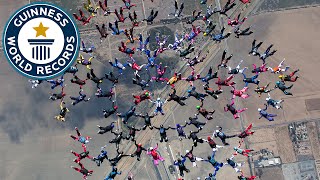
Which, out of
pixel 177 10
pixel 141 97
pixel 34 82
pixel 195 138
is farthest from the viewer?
pixel 177 10

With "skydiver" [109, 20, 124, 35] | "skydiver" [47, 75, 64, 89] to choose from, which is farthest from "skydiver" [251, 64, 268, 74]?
"skydiver" [47, 75, 64, 89]

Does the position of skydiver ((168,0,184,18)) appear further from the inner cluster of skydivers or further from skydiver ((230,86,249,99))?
skydiver ((230,86,249,99))

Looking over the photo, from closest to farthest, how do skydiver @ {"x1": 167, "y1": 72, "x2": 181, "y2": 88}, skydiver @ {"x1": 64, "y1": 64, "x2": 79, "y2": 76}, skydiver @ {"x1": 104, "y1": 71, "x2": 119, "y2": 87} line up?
skydiver @ {"x1": 104, "y1": 71, "x2": 119, "y2": 87} < skydiver @ {"x1": 167, "y1": 72, "x2": 181, "y2": 88} < skydiver @ {"x1": 64, "y1": 64, "x2": 79, "y2": 76}

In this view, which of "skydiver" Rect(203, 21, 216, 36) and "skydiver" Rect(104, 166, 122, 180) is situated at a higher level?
"skydiver" Rect(203, 21, 216, 36)

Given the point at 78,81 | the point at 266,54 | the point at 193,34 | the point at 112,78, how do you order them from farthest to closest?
the point at 193,34 → the point at 266,54 → the point at 78,81 → the point at 112,78

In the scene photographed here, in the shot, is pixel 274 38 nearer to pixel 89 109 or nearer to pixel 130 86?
pixel 130 86

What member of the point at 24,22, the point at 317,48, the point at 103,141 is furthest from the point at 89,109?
the point at 317,48

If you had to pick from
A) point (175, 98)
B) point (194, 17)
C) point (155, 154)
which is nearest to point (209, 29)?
point (194, 17)

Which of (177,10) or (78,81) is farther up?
(177,10)

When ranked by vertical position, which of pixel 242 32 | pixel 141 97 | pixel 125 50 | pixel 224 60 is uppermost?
pixel 242 32

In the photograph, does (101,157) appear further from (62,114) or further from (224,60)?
(224,60)

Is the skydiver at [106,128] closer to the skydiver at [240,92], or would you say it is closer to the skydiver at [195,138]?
the skydiver at [195,138]

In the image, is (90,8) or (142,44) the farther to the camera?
(90,8)
